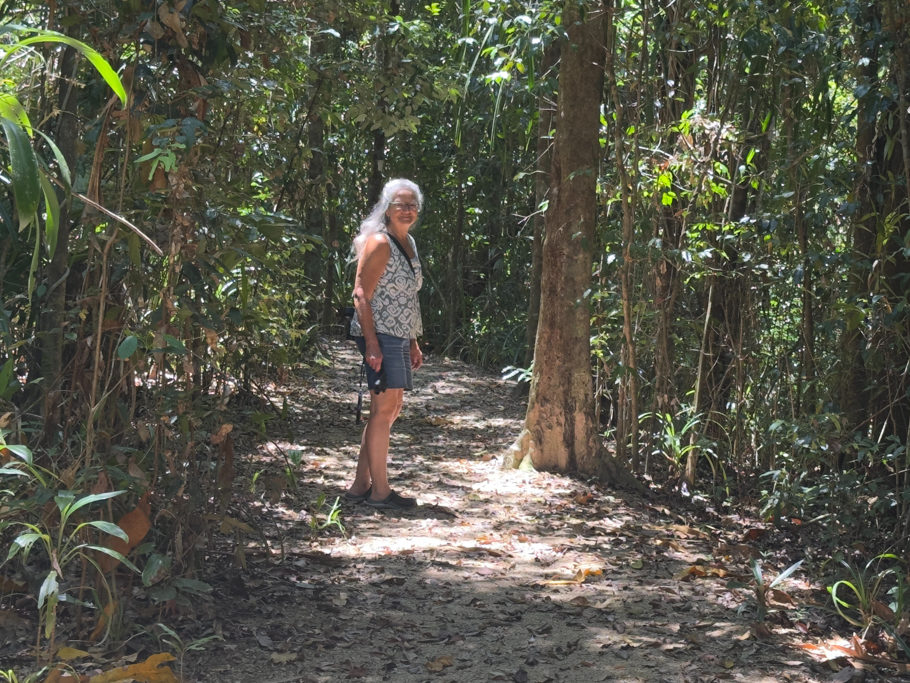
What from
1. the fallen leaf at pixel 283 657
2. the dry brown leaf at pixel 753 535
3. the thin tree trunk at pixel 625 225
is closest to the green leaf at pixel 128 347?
the fallen leaf at pixel 283 657

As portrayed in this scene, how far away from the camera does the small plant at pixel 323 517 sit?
15.2 ft

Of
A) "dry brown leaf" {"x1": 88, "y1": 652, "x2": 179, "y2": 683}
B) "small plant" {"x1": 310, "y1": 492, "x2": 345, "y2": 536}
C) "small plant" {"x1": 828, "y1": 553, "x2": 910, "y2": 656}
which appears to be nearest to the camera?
"dry brown leaf" {"x1": 88, "y1": 652, "x2": 179, "y2": 683}

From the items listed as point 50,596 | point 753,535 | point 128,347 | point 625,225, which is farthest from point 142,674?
point 625,225

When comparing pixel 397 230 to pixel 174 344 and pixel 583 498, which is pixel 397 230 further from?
pixel 174 344

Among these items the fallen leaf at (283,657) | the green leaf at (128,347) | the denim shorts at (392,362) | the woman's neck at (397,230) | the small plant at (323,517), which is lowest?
the fallen leaf at (283,657)

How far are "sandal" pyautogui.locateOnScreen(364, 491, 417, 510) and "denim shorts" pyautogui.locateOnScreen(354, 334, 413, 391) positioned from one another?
604 millimetres

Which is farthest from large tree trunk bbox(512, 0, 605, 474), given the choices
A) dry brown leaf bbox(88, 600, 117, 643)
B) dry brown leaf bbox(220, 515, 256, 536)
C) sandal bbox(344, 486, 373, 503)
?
dry brown leaf bbox(88, 600, 117, 643)

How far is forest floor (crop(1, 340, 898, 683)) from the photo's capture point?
335 cm

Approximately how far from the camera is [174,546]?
3293 millimetres

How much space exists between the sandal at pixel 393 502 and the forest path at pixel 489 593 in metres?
0.06

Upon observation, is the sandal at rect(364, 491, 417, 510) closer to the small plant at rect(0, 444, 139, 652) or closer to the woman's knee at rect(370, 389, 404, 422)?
the woman's knee at rect(370, 389, 404, 422)

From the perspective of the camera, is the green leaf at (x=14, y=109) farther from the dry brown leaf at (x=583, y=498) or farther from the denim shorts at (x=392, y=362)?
the dry brown leaf at (x=583, y=498)

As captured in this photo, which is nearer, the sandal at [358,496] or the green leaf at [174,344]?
the green leaf at [174,344]

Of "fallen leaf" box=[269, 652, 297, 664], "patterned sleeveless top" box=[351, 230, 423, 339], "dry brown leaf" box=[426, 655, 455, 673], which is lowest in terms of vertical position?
"dry brown leaf" box=[426, 655, 455, 673]
